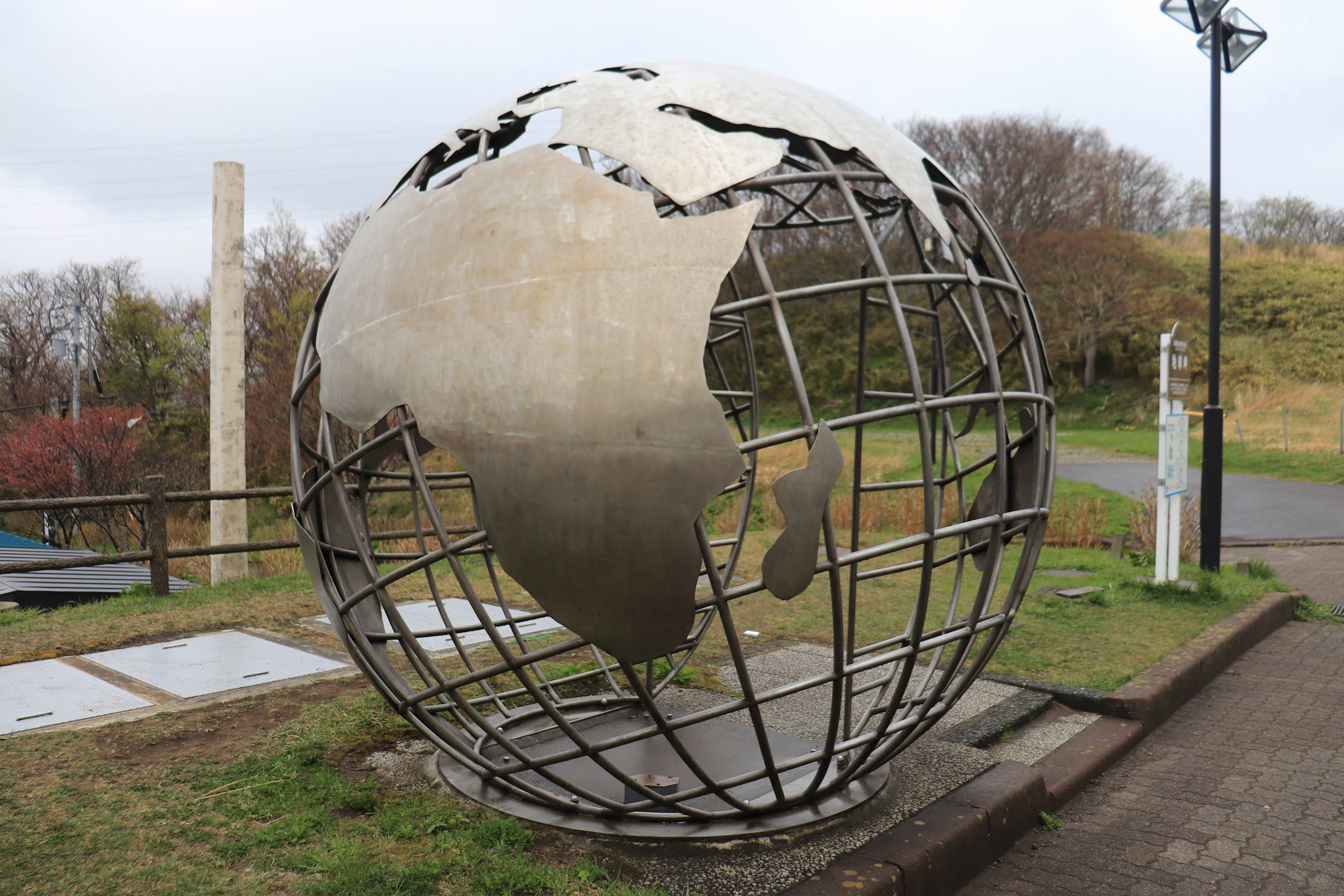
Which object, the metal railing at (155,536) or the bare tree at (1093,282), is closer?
the metal railing at (155,536)

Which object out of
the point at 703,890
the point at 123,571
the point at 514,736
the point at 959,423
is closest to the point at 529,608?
the point at 514,736

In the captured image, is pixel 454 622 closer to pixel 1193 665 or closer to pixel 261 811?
pixel 261 811

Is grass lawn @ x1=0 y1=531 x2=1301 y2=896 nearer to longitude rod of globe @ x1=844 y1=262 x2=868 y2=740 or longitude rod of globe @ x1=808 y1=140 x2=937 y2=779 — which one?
longitude rod of globe @ x1=844 y1=262 x2=868 y2=740

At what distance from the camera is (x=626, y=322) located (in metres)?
2.25

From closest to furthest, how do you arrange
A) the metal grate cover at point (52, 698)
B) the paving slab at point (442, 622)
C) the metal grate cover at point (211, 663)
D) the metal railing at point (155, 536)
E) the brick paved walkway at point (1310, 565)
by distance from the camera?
the metal grate cover at point (52, 698) < the metal grate cover at point (211, 663) < the paving slab at point (442, 622) < the metal railing at point (155, 536) < the brick paved walkway at point (1310, 565)

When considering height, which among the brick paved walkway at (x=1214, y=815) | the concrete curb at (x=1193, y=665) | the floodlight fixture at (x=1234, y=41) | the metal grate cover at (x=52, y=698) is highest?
the floodlight fixture at (x=1234, y=41)

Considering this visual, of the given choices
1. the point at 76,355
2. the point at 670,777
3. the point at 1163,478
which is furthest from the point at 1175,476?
the point at 76,355

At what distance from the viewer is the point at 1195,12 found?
334 inches

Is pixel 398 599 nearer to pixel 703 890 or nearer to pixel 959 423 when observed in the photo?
pixel 703 890

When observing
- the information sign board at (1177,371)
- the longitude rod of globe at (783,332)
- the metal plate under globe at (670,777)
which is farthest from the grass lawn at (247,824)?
the information sign board at (1177,371)

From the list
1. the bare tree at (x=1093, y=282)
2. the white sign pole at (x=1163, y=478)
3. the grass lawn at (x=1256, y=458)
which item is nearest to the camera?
the white sign pole at (x=1163, y=478)

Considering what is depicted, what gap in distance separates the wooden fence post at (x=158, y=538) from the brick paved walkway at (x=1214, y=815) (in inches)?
260

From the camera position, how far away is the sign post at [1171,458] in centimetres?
738

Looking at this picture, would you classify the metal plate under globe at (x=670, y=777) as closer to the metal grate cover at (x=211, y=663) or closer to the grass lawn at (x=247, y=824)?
the grass lawn at (x=247, y=824)
